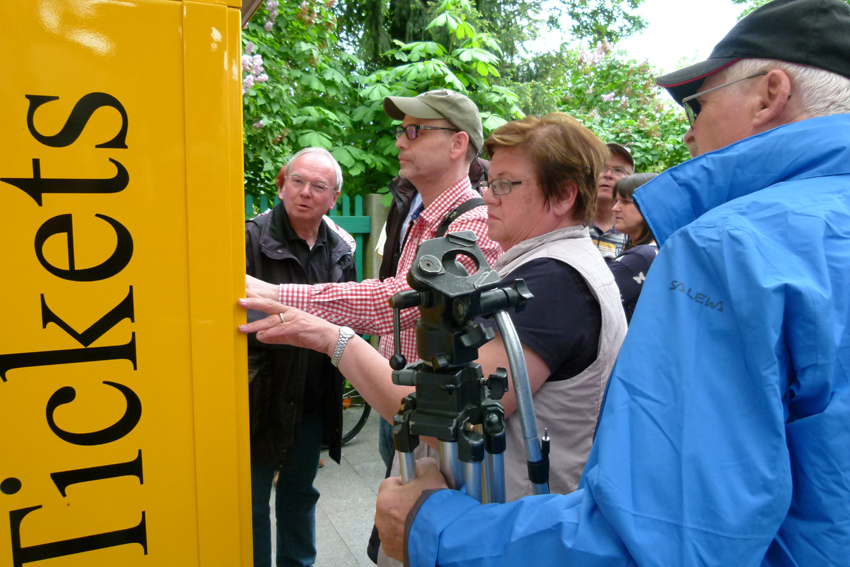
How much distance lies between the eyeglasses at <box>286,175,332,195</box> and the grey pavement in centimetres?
187

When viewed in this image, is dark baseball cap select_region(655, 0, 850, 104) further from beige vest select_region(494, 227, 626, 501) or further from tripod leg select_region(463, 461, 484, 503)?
tripod leg select_region(463, 461, 484, 503)

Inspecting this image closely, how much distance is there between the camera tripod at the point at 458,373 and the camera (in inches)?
38.1

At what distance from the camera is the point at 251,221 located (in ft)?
9.16

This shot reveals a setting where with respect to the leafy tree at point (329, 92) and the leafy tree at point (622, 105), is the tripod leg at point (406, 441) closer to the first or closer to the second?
the leafy tree at point (329, 92)

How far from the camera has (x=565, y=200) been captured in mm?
1628

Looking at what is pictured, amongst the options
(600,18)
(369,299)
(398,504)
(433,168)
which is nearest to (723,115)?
(398,504)

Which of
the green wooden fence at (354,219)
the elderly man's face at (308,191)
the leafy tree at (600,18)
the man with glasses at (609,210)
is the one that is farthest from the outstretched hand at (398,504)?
the leafy tree at (600,18)

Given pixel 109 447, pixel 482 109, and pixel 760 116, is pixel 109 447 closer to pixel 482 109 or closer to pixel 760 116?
pixel 760 116

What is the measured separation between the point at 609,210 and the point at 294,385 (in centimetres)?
244

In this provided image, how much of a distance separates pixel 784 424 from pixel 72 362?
3.47 ft

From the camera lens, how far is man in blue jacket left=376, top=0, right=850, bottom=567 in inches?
26.8

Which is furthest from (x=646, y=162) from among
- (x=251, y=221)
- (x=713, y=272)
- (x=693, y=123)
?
(x=713, y=272)

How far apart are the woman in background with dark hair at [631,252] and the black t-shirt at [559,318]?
1.25m

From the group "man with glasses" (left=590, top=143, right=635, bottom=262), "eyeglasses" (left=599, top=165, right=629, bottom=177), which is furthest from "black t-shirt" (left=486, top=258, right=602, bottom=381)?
"eyeglasses" (left=599, top=165, right=629, bottom=177)
